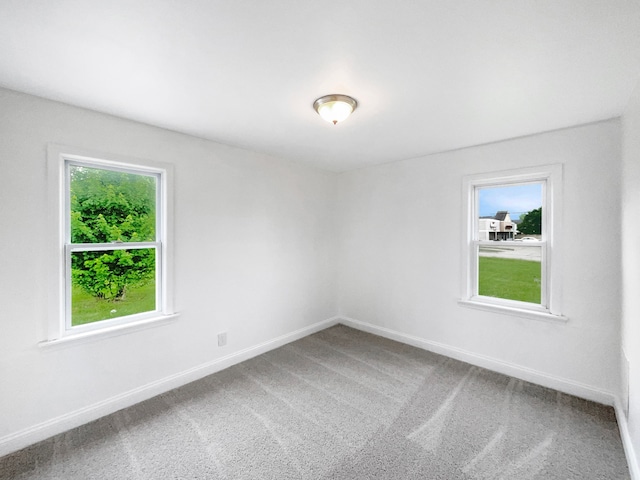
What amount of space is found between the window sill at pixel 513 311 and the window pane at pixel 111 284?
3290mm

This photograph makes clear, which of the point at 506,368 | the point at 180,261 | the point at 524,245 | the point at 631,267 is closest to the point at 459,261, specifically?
the point at 524,245

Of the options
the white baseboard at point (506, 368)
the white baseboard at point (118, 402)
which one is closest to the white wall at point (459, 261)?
the white baseboard at point (506, 368)

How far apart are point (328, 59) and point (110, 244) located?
222cm

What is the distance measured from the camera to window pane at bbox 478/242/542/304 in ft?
9.39

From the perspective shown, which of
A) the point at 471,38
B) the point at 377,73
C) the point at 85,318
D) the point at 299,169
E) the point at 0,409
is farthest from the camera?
the point at 299,169

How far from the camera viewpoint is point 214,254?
2.99 metres

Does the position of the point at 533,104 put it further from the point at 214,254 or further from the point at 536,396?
the point at 214,254

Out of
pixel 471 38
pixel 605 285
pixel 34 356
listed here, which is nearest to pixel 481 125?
pixel 471 38

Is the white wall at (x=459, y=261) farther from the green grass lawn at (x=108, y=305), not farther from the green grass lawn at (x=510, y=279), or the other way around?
the green grass lawn at (x=108, y=305)

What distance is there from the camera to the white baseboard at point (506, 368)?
8.03 feet

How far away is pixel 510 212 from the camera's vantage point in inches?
119

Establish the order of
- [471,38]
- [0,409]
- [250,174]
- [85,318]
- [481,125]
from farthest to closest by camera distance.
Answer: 1. [250,174]
2. [481,125]
3. [85,318]
4. [0,409]
5. [471,38]

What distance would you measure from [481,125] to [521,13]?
54.9 inches

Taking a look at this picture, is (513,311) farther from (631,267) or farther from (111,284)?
(111,284)
